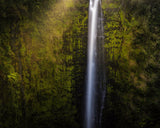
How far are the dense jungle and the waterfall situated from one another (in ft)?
0.27

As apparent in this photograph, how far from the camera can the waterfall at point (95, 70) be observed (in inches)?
72.9

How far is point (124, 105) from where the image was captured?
6.16 ft

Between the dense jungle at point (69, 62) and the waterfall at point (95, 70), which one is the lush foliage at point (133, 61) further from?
the waterfall at point (95, 70)

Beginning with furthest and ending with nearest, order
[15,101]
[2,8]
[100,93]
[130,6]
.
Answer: [100,93] → [15,101] → [130,6] → [2,8]

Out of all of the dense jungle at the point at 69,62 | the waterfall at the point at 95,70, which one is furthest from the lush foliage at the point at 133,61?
the waterfall at the point at 95,70

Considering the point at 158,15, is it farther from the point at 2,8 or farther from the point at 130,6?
the point at 2,8

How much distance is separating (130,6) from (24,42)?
1.69 meters

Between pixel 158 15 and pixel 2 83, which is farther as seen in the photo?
pixel 2 83

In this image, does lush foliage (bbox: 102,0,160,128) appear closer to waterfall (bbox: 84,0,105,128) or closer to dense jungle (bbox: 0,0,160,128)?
dense jungle (bbox: 0,0,160,128)

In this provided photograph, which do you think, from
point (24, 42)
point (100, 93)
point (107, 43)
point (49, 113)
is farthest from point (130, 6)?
point (49, 113)

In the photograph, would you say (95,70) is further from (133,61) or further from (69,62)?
(133,61)

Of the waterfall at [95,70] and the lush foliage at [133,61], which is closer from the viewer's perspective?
the lush foliage at [133,61]

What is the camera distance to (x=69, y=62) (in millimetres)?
A: 1910

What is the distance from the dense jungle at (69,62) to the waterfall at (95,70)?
0.08 metres
